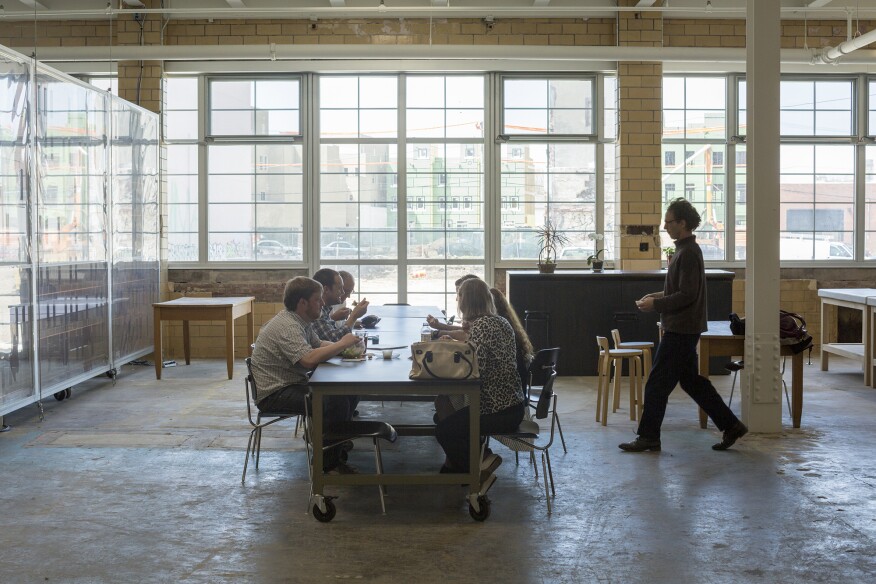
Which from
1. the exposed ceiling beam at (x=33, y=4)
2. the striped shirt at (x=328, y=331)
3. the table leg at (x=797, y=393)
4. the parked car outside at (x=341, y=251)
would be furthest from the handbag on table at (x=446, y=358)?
the exposed ceiling beam at (x=33, y=4)

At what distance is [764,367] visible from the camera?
279 inches

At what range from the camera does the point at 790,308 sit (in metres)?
12.4

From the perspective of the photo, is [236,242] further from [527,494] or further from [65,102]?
[527,494]

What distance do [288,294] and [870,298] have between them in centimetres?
653

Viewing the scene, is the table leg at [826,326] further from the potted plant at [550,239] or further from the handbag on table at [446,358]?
the handbag on table at [446,358]

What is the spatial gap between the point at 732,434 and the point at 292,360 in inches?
127

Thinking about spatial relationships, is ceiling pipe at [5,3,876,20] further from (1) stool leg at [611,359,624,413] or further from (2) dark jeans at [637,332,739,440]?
(2) dark jeans at [637,332,739,440]

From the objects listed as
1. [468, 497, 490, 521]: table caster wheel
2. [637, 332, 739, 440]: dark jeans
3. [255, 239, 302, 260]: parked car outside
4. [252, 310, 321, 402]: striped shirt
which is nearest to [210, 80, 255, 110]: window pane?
[255, 239, 302, 260]: parked car outside

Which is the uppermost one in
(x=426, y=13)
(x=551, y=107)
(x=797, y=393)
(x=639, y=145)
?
(x=426, y=13)

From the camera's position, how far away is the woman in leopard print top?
517 centimetres

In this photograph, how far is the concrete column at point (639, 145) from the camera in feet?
38.7

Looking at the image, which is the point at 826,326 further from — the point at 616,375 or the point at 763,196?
the point at 763,196

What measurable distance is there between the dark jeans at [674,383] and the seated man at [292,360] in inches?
87.8

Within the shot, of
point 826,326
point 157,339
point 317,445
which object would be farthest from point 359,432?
point 826,326
